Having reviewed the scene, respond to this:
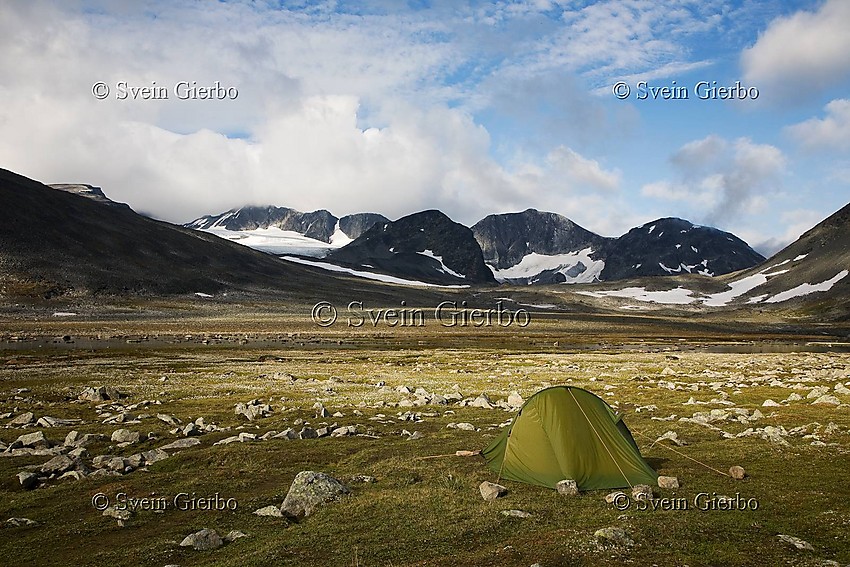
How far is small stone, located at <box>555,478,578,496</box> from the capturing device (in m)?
16.6

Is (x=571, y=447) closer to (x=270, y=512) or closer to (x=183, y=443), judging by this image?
(x=270, y=512)

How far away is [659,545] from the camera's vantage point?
12.6 metres

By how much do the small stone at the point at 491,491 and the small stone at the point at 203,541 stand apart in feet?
23.4

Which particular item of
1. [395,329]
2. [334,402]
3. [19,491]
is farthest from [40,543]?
[395,329]

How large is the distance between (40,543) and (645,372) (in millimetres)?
50642

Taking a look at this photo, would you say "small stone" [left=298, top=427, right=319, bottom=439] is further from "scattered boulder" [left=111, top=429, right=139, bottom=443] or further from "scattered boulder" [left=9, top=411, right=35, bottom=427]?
"scattered boulder" [left=9, top=411, right=35, bottom=427]

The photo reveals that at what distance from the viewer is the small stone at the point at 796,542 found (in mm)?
12266

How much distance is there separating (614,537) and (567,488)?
389 cm

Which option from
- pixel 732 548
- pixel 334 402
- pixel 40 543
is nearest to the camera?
pixel 732 548

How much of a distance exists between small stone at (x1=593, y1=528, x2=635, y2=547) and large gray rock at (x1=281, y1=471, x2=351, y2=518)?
23.7ft

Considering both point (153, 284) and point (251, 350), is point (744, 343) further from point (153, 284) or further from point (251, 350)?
point (153, 284)

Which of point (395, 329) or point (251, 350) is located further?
point (395, 329)

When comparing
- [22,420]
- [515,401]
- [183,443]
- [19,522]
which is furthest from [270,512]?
[515,401]

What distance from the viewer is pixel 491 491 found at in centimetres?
1645
